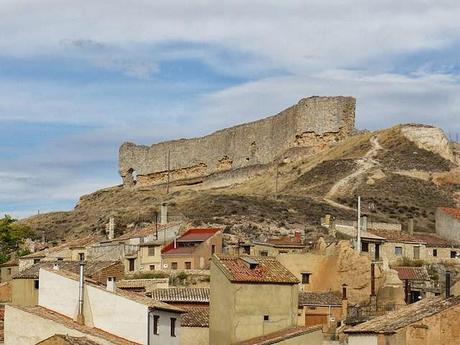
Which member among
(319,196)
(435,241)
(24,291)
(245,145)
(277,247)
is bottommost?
(24,291)

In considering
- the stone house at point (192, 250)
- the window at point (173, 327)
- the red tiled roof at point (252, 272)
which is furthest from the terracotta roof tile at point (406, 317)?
the stone house at point (192, 250)

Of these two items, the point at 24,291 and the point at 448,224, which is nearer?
the point at 24,291

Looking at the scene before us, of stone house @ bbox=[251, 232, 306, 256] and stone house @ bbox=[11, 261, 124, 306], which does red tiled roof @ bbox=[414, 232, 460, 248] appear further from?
stone house @ bbox=[11, 261, 124, 306]

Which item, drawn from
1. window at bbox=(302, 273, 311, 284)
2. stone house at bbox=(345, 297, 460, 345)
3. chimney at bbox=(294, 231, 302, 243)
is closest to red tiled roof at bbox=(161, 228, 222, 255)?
chimney at bbox=(294, 231, 302, 243)

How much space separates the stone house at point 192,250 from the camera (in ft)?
194

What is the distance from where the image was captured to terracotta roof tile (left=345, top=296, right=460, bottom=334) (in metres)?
34.9

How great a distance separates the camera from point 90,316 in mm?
36031

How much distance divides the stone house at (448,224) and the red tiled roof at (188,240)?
13223 millimetres

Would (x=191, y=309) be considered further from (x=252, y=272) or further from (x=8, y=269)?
(x=8, y=269)

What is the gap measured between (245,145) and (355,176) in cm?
2756

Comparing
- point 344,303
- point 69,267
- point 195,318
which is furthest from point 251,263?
point 69,267

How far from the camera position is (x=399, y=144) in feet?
338

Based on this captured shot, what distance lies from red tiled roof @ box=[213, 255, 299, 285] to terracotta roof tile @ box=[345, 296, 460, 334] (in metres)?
2.84

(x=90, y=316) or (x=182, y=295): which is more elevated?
(x=182, y=295)
